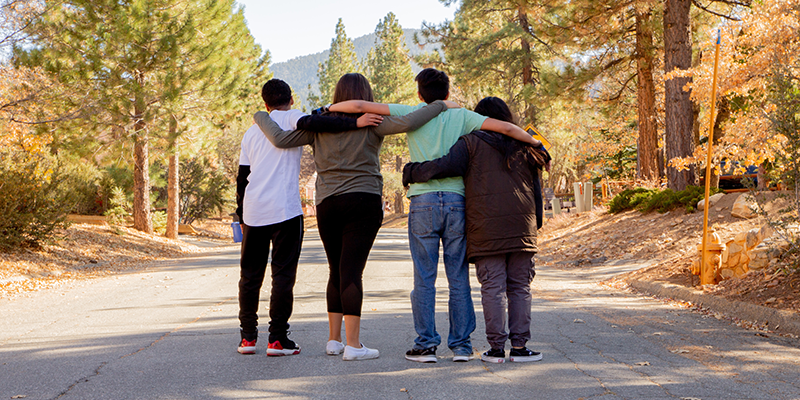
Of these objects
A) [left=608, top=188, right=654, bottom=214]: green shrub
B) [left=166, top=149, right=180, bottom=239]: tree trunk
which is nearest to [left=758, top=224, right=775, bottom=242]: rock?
[left=608, top=188, right=654, bottom=214]: green shrub

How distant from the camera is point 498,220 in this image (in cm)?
453

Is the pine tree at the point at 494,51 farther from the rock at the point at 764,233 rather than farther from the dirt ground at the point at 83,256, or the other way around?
the rock at the point at 764,233

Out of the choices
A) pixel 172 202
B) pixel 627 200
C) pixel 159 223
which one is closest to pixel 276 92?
pixel 627 200

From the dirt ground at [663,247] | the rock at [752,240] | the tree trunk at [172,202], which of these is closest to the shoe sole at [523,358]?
the dirt ground at [663,247]

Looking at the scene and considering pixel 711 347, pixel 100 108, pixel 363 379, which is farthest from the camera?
pixel 100 108

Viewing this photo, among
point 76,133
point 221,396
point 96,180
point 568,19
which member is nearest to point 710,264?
point 221,396

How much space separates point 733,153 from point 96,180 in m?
21.2

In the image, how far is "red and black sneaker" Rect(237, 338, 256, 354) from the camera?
4879 millimetres

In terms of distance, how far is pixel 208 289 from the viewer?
9.73m

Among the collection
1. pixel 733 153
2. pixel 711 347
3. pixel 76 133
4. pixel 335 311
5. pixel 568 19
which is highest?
pixel 568 19

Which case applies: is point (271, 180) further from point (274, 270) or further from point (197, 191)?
point (197, 191)

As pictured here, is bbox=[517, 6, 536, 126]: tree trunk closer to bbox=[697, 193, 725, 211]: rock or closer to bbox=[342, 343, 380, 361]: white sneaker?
bbox=[697, 193, 725, 211]: rock

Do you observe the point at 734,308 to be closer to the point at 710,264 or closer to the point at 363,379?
the point at 710,264

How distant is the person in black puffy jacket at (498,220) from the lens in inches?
178
